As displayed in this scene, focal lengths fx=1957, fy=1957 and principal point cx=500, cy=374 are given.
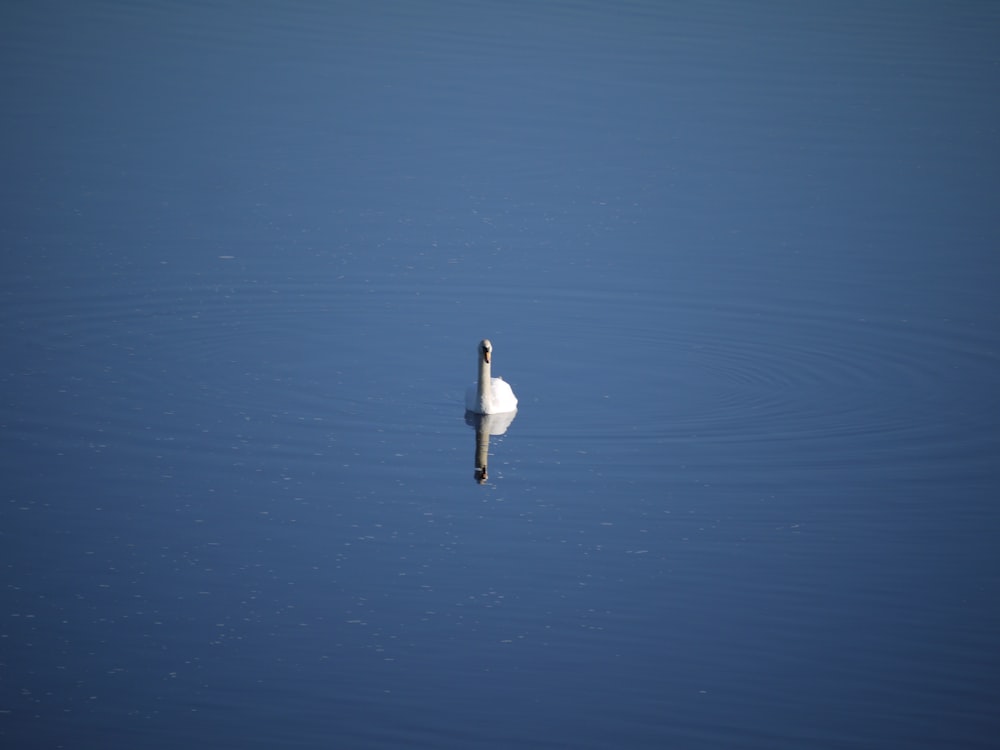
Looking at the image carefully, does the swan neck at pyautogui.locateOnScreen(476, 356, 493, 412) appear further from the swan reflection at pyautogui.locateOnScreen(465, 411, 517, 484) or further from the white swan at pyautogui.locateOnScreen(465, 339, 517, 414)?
the swan reflection at pyautogui.locateOnScreen(465, 411, 517, 484)

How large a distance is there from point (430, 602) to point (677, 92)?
71.0 feet

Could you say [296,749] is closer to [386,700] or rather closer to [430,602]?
[386,700]

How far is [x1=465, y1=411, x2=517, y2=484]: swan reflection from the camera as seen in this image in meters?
19.8

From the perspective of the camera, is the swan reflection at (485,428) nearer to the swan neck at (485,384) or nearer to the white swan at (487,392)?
the white swan at (487,392)

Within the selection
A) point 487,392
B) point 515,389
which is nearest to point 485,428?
point 487,392

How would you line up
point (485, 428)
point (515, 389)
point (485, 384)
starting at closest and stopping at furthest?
point (485, 428), point (485, 384), point (515, 389)

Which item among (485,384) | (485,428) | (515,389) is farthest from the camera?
(515,389)

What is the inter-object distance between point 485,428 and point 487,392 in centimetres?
44

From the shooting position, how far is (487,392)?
68.4ft

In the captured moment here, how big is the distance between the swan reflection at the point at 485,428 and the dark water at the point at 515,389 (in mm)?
135

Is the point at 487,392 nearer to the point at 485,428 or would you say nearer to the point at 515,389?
the point at 485,428

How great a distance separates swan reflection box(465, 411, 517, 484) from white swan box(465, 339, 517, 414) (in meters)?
0.06

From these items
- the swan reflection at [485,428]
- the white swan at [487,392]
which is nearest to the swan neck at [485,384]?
the white swan at [487,392]

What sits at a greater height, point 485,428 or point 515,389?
point 515,389
